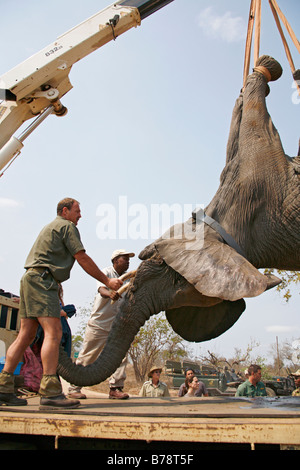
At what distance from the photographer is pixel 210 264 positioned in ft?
11.3

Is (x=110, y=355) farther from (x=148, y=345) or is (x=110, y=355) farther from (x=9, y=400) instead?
(x=148, y=345)

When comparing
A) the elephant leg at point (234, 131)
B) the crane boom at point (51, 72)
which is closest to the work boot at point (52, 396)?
the elephant leg at point (234, 131)

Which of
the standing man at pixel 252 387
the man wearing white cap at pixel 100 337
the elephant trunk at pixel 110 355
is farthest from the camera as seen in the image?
the standing man at pixel 252 387

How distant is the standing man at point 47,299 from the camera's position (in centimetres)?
312

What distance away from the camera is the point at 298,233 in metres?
4.49

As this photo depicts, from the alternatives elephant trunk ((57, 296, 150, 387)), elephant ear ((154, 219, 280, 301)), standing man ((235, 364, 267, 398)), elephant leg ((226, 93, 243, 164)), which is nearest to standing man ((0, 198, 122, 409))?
elephant trunk ((57, 296, 150, 387))

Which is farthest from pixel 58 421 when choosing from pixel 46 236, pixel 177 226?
pixel 177 226

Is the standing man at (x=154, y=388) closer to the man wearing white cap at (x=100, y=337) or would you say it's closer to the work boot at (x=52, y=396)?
the man wearing white cap at (x=100, y=337)

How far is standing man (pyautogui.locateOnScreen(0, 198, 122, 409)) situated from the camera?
123 inches

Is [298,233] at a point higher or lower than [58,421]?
higher

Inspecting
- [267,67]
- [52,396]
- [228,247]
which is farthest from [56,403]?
[267,67]

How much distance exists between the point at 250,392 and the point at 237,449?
4.56 metres
